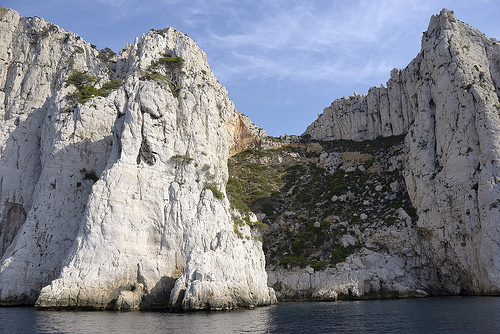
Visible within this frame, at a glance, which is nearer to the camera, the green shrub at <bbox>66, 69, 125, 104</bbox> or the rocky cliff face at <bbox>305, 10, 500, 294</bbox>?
the rocky cliff face at <bbox>305, 10, 500, 294</bbox>

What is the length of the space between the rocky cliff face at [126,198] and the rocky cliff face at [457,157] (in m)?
25.2

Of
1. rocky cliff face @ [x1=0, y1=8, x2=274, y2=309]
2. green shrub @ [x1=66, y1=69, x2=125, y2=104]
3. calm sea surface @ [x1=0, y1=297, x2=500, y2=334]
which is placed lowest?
calm sea surface @ [x1=0, y1=297, x2=500, y2=334]

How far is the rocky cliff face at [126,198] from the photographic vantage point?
3738 cm

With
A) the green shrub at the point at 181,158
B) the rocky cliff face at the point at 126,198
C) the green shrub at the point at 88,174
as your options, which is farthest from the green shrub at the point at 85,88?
the green shrub at the point at 181,158

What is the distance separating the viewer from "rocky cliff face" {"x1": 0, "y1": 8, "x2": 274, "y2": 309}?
1471 inches

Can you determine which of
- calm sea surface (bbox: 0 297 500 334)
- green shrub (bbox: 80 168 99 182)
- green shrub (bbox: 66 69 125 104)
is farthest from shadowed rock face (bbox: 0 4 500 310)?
calm sea surface (bbox: 0 297 500 334)

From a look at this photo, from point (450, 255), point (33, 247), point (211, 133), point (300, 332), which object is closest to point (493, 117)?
point (450, 255)

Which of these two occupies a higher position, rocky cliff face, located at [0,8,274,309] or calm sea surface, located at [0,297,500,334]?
rocky cliff face, located at [0,8,274,309]

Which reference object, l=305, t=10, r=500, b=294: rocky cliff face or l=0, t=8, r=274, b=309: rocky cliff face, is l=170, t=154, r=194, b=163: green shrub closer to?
l=0, t=8, r=274, b=309: rocky cliff face

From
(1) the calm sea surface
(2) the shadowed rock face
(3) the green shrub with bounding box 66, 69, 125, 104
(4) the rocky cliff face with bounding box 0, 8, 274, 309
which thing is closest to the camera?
(1) the calm sea surface

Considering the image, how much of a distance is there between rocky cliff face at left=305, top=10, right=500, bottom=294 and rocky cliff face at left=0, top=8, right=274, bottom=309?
82.7ft

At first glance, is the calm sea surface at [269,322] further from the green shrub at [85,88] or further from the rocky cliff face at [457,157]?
the green shrub at [85,88]

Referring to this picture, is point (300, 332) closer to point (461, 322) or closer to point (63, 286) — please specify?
point (461, 322)

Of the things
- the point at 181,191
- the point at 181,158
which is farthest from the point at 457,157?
the point at 181,191
